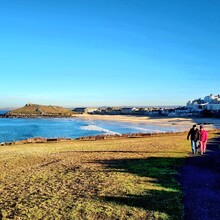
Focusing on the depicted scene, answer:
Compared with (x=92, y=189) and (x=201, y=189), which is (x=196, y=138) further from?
(x=92, y=189)

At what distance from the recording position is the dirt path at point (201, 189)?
29.7 feet

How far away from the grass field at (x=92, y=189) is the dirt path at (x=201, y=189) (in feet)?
1.06

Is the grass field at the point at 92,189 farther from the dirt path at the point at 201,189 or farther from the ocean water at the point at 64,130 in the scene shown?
the ocean water at the point at 64,130

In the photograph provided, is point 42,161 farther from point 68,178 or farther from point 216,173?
point 216,173

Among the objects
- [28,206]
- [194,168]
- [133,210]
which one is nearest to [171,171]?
[194,168]

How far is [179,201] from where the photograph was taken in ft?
33.2

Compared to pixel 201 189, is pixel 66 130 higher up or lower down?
lower down

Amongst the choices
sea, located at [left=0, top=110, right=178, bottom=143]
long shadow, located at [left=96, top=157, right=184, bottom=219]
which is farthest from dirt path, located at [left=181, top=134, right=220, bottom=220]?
sea, located at [left=0, top=110, right=178, bottom=143]

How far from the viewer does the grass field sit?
30.2 feet

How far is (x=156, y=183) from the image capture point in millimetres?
12516

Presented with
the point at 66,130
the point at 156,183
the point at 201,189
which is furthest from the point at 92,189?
the point at 66,130

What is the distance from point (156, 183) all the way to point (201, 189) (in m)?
1.67

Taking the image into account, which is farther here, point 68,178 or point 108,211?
point 68,178

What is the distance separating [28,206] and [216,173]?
27.3ft
